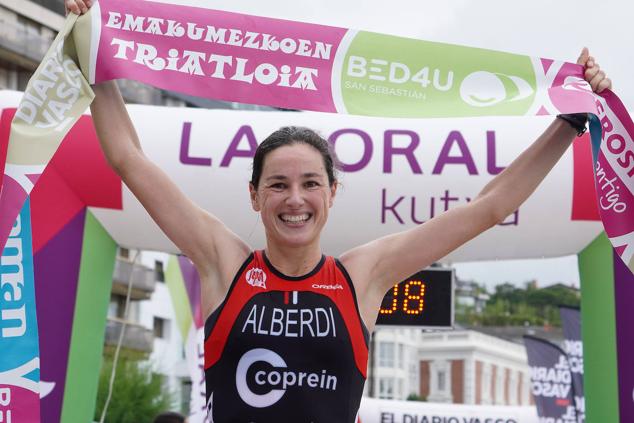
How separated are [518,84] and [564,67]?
0.54 feet

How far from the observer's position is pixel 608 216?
12.0 ft

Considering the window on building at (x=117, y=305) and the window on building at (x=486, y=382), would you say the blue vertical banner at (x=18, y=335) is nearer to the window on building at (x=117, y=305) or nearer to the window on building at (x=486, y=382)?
the window on building at (x=117, y=305)

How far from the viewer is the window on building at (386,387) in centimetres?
7375

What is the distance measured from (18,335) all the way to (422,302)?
3742 millimetres

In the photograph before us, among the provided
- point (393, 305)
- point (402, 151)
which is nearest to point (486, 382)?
point (393, 305)

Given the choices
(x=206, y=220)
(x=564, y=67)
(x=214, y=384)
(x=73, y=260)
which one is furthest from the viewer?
(x=73, y=260)

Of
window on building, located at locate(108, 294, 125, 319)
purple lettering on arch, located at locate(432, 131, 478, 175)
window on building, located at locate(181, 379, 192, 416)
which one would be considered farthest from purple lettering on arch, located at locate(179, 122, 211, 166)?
window on building, located at locate(181, 379, 192, 416)

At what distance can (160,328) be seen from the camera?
4700cm

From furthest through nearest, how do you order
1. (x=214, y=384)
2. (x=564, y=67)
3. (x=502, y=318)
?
(x=502, y=318) < (x=564, y=67) < (x=214, y=384)

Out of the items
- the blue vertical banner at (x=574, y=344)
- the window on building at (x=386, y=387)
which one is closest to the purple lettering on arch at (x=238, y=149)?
the blue vertical banner at (x=574, y=344)

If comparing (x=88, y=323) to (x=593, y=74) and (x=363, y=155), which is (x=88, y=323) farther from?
(x=593, y=74)

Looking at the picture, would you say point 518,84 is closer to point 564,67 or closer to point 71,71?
point 564,67

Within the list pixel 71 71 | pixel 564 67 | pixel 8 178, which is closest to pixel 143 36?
pixel 71 71

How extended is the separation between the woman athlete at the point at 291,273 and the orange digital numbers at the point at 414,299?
379cm
